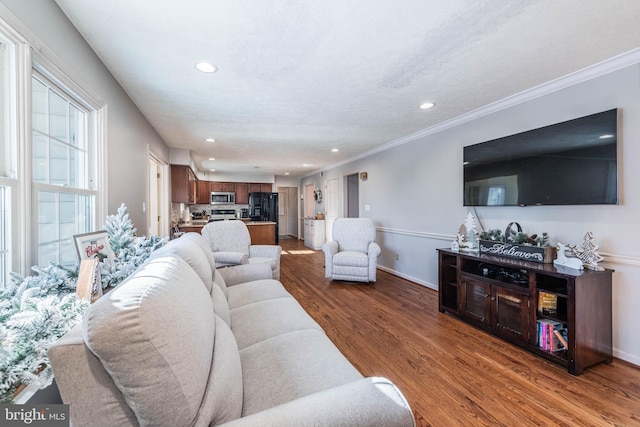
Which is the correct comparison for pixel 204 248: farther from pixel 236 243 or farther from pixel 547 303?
pixel 547 303

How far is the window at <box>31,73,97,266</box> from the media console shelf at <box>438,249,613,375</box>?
321 centimetres

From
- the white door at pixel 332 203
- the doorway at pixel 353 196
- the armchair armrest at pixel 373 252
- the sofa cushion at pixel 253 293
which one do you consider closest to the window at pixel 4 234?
the sofa cushion at pixel 253 293

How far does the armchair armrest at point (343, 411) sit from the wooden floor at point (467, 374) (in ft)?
3.03

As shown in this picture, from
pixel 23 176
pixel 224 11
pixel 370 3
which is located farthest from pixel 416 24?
pixel 23 176

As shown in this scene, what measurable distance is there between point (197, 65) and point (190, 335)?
2.04 metres

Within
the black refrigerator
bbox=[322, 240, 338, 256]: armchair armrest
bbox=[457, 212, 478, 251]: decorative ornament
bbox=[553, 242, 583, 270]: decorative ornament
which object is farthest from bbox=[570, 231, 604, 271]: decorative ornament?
the black refrigerator

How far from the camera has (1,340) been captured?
74cm

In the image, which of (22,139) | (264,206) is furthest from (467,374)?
(264,206)

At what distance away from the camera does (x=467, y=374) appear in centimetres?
189

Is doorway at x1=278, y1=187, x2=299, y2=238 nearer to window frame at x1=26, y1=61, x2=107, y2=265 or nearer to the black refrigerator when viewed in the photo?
the black refrigerator

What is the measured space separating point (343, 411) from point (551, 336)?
217cm

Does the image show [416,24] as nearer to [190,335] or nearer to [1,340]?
[190,335]

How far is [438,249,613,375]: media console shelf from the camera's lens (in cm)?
191

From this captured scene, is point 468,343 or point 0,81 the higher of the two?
point 0,81
